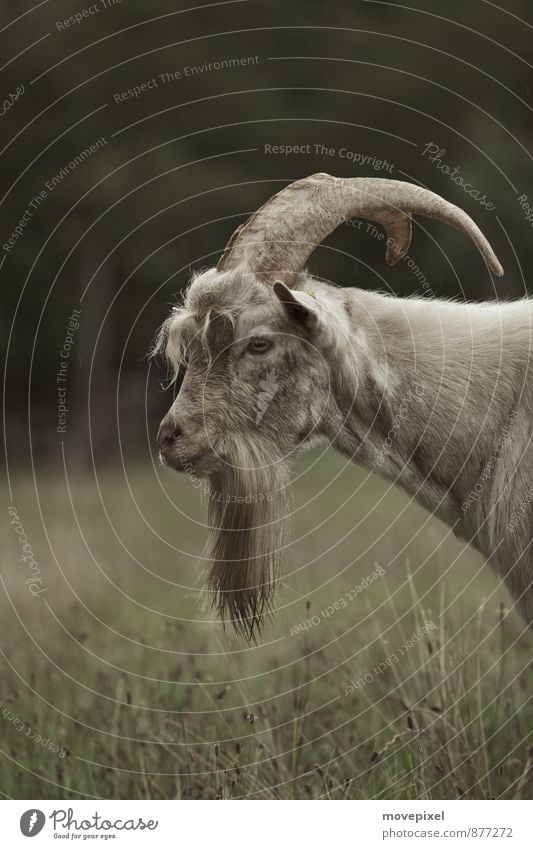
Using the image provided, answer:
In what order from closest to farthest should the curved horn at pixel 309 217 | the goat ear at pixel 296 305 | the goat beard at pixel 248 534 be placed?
1. the goat ear at pixel 296 305
2. the curved horn at pixel 309 217
3. the goat beard at pixel 248 534

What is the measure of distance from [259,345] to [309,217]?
584 millimetres

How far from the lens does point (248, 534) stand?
16.0 ft

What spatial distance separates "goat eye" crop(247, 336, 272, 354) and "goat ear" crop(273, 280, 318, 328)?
6.1 inches

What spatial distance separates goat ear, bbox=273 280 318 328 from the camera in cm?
421

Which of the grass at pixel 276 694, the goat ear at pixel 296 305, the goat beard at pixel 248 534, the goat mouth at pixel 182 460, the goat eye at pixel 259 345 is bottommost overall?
the grass at pixel 276 694

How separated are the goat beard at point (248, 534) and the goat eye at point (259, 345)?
0.43 m

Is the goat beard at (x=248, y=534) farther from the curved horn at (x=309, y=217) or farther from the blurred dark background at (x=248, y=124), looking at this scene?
the blurred dark background at (x=248, y=124)

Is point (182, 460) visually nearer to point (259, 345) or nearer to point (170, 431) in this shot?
point (170, 431)

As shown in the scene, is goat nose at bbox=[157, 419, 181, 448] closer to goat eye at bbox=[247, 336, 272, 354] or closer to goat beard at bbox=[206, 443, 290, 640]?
goat beard at bbox=[206, 443, 290, 640]

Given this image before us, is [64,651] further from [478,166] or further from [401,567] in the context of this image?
[478,166]

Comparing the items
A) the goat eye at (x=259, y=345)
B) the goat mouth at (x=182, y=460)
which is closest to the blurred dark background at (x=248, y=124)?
the goat eye at (x=259, y=345)

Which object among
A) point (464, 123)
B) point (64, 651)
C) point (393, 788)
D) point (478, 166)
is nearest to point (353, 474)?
point (478, 166)

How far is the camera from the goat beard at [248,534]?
184 inches

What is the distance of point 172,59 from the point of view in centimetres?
1992
